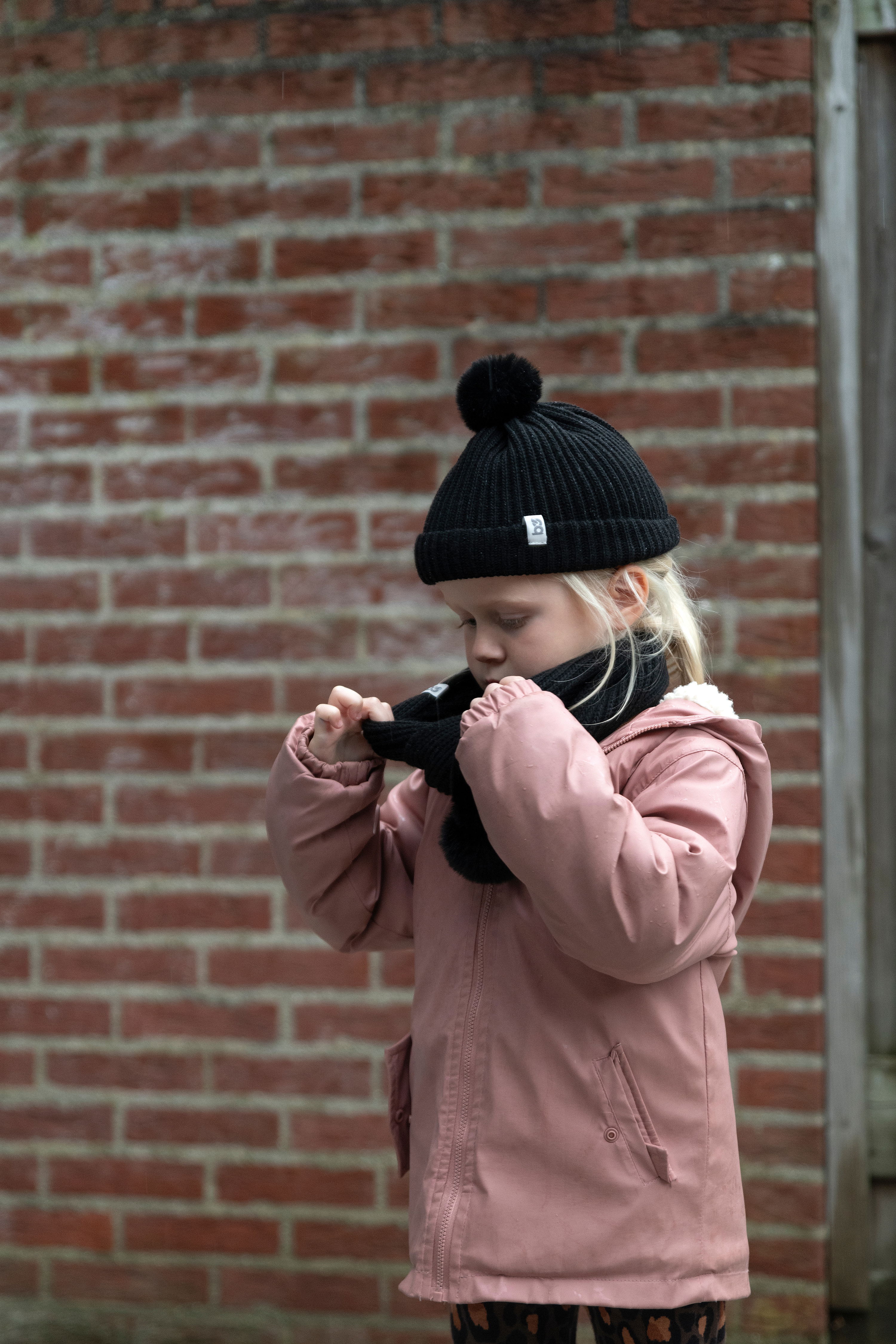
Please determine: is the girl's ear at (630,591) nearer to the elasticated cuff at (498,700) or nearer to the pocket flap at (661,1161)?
the elasticated cuff at (498,700)

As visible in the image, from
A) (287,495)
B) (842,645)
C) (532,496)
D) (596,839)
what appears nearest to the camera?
(596,839)

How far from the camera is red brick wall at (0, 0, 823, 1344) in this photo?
246cm

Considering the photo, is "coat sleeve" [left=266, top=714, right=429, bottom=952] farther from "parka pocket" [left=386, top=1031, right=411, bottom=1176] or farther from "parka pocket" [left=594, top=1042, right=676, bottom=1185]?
"parka pocket" [left=594, top=1042, right=676, bottom=1185]

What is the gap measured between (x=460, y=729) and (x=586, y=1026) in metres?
0.40

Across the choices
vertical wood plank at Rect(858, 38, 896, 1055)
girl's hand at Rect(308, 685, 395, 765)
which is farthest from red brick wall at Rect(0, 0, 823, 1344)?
girl's hand at Rect(308, 685, 395, 765)

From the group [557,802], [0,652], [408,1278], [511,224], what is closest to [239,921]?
[0,652]

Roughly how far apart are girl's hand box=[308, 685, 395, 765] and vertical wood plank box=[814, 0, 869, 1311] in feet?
3.74

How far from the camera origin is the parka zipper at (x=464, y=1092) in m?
1.51

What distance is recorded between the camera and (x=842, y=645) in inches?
98.2

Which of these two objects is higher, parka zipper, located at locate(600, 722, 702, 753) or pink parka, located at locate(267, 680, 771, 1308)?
parka zipper, located at locate(600, 722, 702, 753)

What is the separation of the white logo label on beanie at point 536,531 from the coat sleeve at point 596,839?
0.19 meters

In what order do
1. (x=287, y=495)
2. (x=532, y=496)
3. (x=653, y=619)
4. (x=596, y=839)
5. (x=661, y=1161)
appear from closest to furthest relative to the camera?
(x=596, y=839), (x=661, y=1161), (x=532, y=496), (x=653, y=619), (x=287, y=495)

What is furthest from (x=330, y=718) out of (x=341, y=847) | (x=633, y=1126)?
(x=633, y=1126)

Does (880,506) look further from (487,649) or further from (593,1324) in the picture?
(593,1324)
